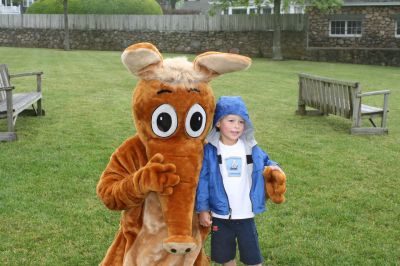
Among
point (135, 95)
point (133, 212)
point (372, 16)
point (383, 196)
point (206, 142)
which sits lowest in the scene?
point (383, 196)

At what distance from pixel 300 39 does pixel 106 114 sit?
2400 cm

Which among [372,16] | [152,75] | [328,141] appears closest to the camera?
[152,75]

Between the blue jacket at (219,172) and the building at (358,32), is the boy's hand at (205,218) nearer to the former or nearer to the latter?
the blue jacket at (219,172)

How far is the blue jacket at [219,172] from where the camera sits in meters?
3.40

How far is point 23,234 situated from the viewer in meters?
4.93

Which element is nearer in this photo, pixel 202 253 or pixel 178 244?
pixel 178 244

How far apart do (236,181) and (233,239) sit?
0.43 metres

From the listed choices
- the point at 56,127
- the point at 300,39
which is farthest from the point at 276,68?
the point at 56,127

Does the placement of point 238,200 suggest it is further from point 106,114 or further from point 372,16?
point 372,16

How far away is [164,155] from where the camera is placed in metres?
3.22

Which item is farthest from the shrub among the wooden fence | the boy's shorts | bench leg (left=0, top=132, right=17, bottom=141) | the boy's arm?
the boy's arm

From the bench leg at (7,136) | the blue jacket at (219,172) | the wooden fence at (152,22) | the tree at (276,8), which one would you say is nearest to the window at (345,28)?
the tree at (276,8)

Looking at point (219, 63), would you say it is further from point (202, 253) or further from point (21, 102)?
point (21, 102)

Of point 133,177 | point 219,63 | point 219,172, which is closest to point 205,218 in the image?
point 219,172
